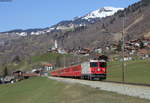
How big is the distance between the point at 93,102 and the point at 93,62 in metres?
42.8

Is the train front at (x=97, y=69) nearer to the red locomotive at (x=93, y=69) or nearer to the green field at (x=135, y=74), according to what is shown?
the red locomotive at (x=93, y=69)

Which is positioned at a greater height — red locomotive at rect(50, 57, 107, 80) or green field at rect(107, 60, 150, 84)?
red locomotive at rect(50, 57, 107, 80)

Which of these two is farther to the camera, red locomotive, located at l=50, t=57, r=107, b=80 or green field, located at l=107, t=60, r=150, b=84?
green field, located at l=107, t=60, r=150, b=84

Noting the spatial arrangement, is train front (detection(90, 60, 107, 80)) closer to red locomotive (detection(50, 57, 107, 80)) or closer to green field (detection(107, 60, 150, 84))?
red locomotive (detection(50, 57, 107, 80))

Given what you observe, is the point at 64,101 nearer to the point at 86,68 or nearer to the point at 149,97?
the point at 149,97

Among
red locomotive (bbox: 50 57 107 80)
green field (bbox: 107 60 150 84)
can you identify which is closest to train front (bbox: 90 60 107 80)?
red locomotive (bbox: 50 57 107 80)

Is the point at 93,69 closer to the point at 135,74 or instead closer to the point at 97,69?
the point at 97,69

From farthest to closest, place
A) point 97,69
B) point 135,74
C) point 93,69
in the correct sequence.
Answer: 1. point 135,74
2. point 97,69
3. point 93,69

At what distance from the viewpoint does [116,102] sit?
22.8 meters

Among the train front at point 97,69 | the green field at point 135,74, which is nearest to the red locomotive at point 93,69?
the train front at point 97,69

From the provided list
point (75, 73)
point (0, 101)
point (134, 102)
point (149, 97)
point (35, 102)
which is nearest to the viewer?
point (134, 102)

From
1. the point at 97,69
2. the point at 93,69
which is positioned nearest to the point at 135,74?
the point at 97,69

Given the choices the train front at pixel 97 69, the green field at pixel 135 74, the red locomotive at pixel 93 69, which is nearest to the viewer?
the train front at pixel 97 69

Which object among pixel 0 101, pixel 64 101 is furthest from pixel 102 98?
pixel 0 101
